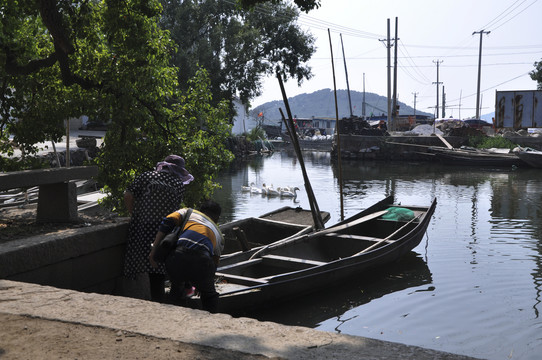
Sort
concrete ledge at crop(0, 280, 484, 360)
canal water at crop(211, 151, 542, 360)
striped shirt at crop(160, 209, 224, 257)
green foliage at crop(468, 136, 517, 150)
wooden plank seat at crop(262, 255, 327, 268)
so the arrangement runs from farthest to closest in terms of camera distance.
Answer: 1. green foliage at crop(468, 136, 517, 150)
2. wooden plank seat at crop(262, 255, 327, 268)
3. canal water at crop(211, 151, 542, 360)
4. striped shirt at crop(160, 209, 224, 257)
5. concrete ledge at crop(0, 280, 484, 360)

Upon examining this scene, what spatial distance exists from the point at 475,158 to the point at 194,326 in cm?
3788

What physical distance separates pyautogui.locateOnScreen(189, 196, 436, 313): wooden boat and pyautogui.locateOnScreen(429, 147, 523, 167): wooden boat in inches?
1092

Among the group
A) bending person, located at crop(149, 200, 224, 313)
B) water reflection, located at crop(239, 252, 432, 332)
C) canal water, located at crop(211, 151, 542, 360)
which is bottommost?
canal water, located at crop(211, 151, 542, 360)

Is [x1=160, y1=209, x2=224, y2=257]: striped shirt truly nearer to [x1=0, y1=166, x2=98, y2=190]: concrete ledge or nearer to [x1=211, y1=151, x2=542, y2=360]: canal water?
[x1=0, y1=166, x2=98, y2=190]: concrete ledge

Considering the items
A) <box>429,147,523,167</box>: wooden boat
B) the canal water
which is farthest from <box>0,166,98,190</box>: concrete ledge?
<box>429,147,523,167</box>: wooden boat

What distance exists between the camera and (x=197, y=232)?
5449 mm

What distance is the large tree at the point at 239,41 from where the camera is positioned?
1394 inches

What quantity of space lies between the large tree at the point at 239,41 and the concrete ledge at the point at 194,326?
3135 centimetres

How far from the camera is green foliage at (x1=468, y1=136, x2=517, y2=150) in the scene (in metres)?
43.0

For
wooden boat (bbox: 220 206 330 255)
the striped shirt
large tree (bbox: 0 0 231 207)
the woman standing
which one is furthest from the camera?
wooden boat (bbox: 220 206 330 255)

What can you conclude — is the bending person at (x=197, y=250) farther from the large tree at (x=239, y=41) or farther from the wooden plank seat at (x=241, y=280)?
the large tree at (x=239, y=41)

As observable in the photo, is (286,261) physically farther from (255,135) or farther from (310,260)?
(255,135)

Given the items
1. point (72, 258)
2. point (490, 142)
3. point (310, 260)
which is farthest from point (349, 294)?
point (490, 142)

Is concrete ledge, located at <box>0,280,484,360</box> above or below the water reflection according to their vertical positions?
above
